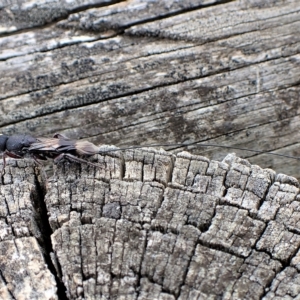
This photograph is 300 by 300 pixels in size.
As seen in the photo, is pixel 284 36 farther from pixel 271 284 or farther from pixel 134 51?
pixel 271 284

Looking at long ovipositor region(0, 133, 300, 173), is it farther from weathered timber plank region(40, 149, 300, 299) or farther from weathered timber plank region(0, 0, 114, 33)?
weathered timber plank region(0, 0, 114, 33)

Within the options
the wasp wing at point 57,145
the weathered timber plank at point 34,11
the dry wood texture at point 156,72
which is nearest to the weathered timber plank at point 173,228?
the wasp wing at point 57,145

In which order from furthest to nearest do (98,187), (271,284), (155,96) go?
(155,96)
(98,187)
(271,284)

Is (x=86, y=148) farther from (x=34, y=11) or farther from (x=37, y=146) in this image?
(x=34, y=11)

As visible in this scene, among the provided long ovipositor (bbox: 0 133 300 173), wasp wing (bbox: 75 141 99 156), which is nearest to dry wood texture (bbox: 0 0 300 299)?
long ovipositor (bbox: 0 133 300 173)

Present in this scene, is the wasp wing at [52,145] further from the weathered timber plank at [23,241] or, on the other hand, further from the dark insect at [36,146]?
the weathered timber plank at [23,241]

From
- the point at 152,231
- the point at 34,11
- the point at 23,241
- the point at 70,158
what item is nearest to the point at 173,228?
the point at 152,231

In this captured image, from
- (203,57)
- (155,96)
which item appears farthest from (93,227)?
(203,57)
